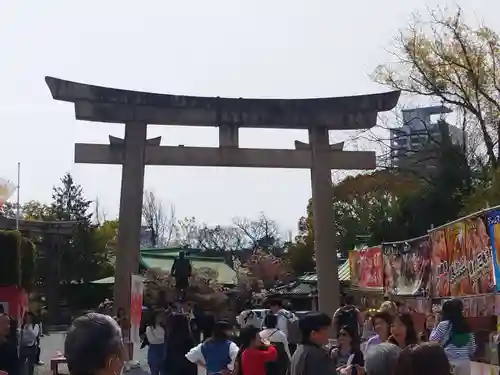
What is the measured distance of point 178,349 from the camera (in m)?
9.38

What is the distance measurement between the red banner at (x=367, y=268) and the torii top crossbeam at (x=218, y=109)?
3496 millimetres

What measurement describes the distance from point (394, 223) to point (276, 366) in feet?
76.1

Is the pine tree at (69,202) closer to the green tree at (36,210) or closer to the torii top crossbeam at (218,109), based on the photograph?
the green tree at (36,210)

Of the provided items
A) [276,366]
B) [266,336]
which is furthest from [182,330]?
[276,366]

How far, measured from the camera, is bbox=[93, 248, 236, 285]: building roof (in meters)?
47.1

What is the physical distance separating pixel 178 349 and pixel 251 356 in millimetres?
2409

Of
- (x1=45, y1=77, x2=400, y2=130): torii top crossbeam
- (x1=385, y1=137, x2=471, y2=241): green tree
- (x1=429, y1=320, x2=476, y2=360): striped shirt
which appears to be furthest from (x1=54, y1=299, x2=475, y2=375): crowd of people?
(x1=385, y1=137, x2=471, y2=241): green tree

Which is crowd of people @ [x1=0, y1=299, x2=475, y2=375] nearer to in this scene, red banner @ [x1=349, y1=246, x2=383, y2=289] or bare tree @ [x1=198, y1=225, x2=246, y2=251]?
red banner @ [x1=349, y1=246, x2=383, y2=289]

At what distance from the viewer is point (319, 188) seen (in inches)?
799

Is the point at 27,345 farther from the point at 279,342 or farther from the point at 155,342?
the point at 279,342

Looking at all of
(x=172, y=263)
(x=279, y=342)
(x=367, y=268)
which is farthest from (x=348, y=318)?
(x=172, y=263)

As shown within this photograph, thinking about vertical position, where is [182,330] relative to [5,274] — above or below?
below

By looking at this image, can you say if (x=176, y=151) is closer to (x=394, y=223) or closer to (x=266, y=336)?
(x=266, y=336)

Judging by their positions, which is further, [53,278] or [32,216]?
[32,216]
